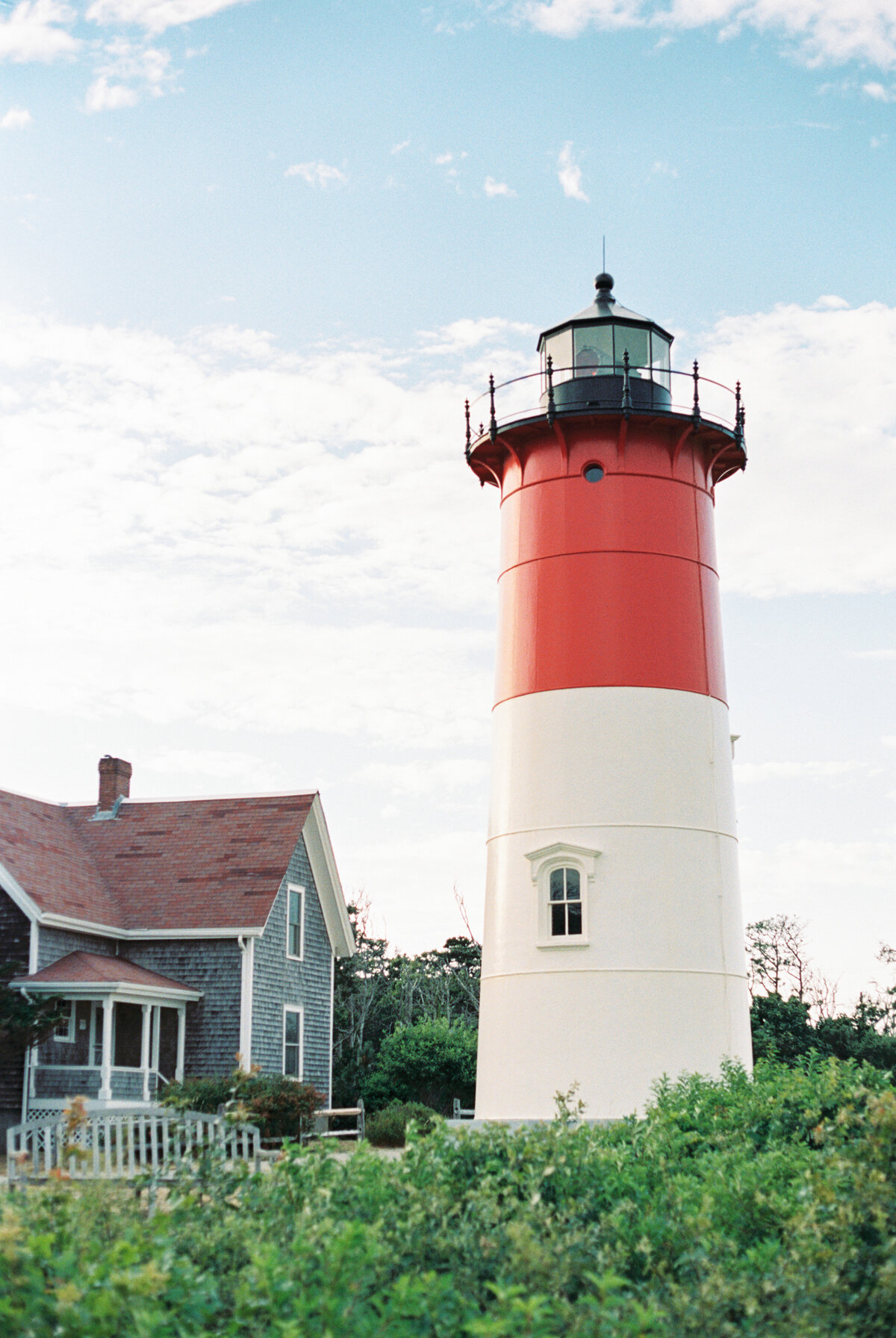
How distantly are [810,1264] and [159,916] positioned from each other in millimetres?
19529

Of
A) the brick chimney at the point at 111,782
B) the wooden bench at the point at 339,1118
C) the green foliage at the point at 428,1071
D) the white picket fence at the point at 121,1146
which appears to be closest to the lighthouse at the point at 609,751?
the white picket fence at the point at 121,1146

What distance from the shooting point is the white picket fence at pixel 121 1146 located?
8.49 metres

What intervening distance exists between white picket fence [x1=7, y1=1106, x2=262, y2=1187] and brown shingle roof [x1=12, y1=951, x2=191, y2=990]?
4179mm

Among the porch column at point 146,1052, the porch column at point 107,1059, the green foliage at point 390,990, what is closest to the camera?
the porch column at point 107,1059

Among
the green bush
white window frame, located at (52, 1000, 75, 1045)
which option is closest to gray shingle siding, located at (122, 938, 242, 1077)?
Result: white window frame, located at (52, 1000, 75, 1045)

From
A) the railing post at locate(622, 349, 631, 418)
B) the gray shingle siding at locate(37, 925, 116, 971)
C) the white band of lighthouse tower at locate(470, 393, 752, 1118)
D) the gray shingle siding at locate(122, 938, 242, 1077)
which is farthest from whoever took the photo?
the gray shingle siding at locate(122, 938, 242, 1077)

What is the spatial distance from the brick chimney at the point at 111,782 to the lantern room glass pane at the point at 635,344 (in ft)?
47.3

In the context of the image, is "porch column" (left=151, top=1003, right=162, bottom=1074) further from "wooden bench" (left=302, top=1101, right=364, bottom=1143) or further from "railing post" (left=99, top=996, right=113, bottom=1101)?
"wooden bench" (left=302, top=1101, right=364, bottom=1143)

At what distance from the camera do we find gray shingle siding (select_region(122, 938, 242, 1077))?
2353 cm

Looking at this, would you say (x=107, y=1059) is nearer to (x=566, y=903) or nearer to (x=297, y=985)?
(x=297, y=985)

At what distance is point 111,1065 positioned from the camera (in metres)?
22.1

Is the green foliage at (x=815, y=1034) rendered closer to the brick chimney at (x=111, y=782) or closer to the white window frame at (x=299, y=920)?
the white window frame at (x=299, y=920)

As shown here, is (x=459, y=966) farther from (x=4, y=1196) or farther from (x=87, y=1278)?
(x=87, y=1278)

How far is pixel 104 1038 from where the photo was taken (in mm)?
21609
